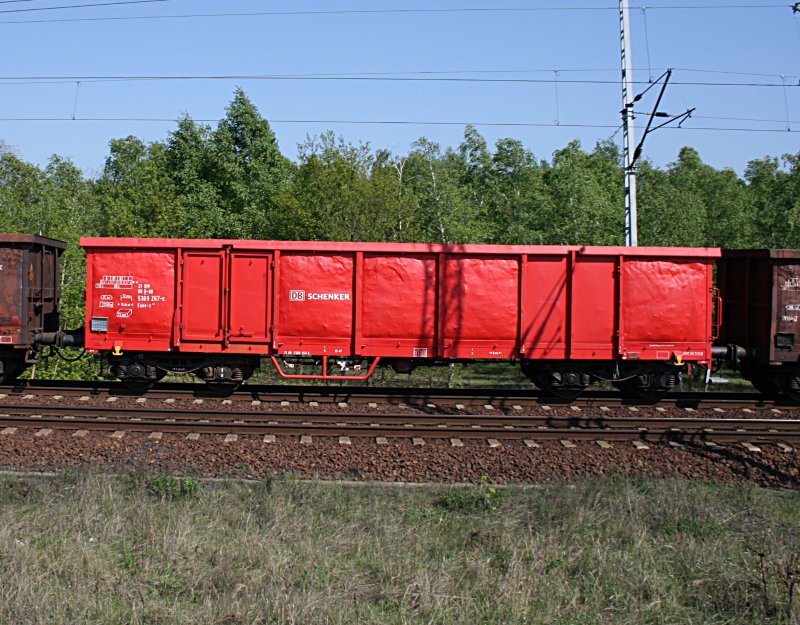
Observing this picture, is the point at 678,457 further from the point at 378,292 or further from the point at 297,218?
the point at 297,218

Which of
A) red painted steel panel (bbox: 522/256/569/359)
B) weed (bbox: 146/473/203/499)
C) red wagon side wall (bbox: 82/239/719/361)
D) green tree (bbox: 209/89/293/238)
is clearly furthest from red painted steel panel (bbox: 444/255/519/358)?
green tree (bbox: 209/89/293/238)

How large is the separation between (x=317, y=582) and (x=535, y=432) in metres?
5.94

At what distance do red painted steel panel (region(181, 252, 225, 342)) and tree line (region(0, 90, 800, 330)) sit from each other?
30.6 feet

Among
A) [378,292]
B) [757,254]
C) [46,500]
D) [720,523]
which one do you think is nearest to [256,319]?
[378,292]

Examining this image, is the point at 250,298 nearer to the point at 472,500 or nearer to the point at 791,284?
the point at 472,500

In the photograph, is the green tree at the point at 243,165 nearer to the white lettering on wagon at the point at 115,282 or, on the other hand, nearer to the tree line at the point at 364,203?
the tree line at the point at 364,203

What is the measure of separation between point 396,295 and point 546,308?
2.86m

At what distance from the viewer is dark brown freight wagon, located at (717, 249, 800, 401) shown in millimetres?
13164

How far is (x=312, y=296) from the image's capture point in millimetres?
12836

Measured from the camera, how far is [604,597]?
5.20m

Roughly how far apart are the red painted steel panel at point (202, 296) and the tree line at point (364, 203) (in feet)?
30.6

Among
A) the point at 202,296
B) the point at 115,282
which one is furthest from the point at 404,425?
the point at 115,282

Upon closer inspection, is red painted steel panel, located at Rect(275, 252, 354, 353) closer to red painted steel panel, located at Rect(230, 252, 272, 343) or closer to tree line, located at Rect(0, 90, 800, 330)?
red painted steel panel, located at Rect(230, 252, 272, 343)

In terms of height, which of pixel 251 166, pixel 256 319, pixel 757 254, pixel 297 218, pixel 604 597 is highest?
pixel 251 166
